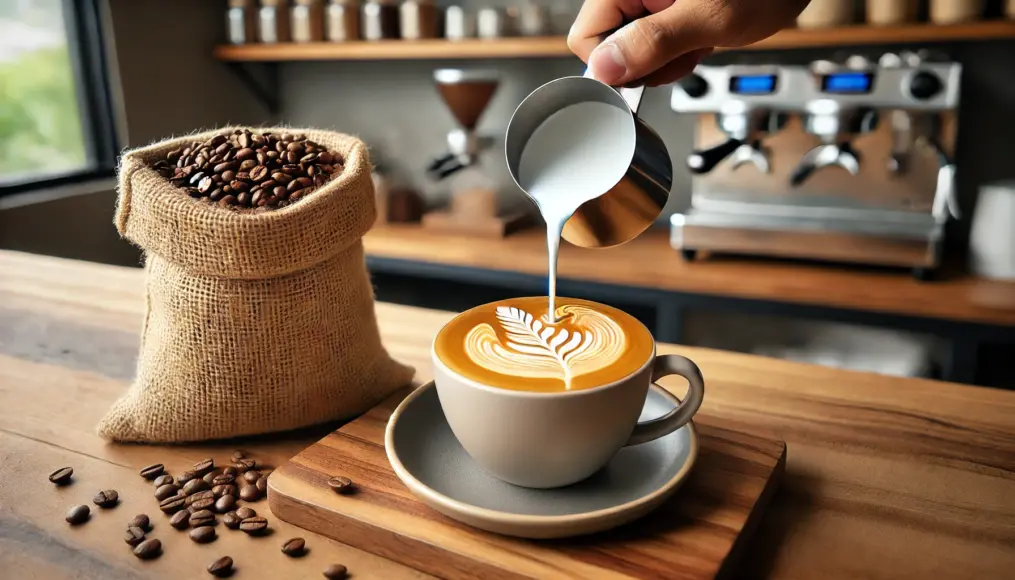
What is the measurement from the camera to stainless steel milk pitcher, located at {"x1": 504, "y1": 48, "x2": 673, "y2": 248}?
80 cm

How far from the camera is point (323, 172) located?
2.81 feet

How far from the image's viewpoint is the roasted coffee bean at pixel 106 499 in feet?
2.32

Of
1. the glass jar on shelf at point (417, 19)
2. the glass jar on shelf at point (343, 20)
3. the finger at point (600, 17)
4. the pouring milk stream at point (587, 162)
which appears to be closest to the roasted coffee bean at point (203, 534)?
the pouring milk stream at point (587, 162)

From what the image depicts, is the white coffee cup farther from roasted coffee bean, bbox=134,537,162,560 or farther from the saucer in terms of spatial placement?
roasted coffee bean, bbox=134,537,162,560

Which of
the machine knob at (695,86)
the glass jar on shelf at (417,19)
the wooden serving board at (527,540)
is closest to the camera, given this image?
the wooden serving board at (527,540)

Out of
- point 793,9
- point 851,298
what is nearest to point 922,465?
point 793,9

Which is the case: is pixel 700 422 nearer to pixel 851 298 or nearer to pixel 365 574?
pixel 365 574

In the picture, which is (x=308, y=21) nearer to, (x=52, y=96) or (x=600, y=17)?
(x=52, y=96)

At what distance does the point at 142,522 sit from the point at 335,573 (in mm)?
182

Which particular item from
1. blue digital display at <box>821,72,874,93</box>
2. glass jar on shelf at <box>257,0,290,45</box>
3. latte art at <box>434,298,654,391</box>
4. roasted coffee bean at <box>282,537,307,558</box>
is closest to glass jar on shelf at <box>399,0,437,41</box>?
glass jar on shelf at <box>257,0,290,45</box>

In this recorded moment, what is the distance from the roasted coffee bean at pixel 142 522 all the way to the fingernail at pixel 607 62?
60 cm

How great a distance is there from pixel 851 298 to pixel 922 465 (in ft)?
3.56

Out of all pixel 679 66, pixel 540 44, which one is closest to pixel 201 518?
pixel 679 66

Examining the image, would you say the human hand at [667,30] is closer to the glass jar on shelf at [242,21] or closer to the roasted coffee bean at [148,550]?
the roasted coffee bean at [148,550]
